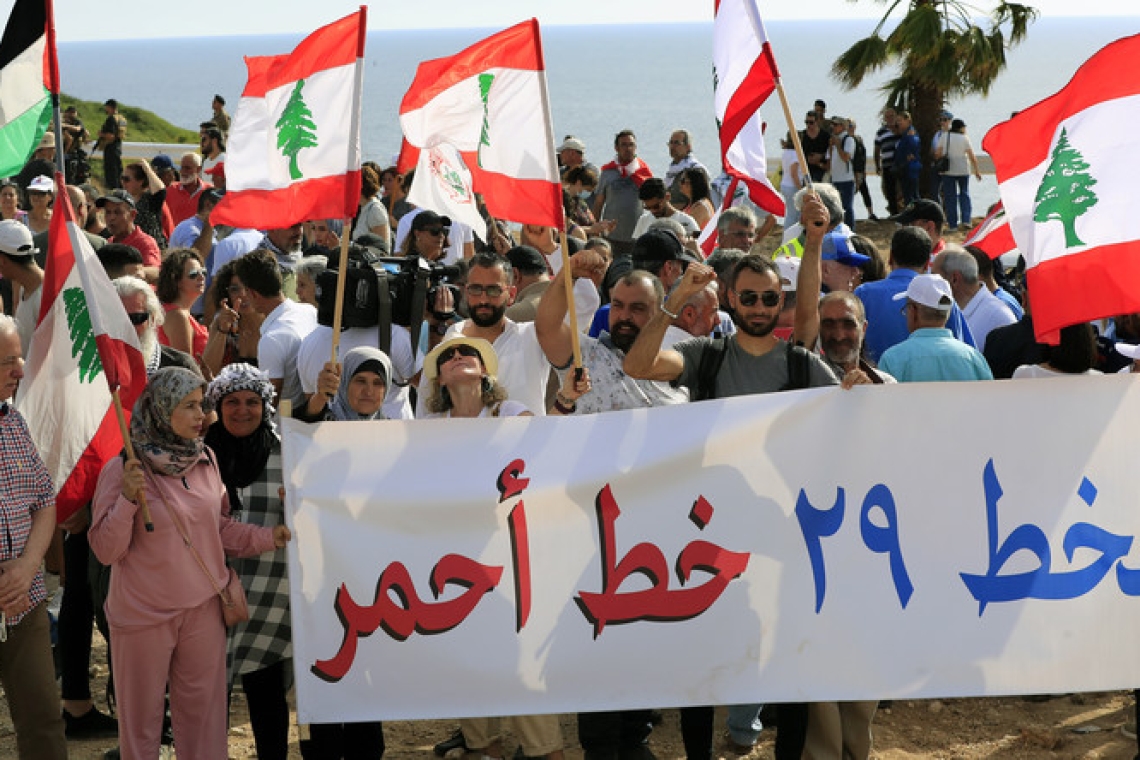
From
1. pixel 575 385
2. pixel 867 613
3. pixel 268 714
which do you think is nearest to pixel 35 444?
pixel 268 714

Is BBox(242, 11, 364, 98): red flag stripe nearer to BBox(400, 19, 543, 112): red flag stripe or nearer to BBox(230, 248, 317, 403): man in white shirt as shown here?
BBox(400, 19, 543, 112): red flag stripe

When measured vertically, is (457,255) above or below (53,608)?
above

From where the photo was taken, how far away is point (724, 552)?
209 inches

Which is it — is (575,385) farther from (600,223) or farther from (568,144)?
(568,144)

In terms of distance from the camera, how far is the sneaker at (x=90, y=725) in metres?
6.54

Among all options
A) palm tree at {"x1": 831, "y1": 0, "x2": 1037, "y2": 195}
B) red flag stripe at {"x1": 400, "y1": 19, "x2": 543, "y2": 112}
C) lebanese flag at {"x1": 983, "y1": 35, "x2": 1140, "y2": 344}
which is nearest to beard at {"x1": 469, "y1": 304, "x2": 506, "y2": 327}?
red flag stripe at {"x1": 400, "y1": 19, "x2": 543, "y2": 112}

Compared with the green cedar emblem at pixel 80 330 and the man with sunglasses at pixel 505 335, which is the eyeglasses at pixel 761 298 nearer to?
the man with sunglasses at pixel 505 335

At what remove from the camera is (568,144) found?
15.4 m

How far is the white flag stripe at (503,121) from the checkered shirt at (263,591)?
1407mm

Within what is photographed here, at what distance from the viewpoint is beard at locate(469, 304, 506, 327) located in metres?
6.56

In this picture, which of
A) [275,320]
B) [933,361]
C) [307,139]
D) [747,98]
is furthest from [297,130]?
[933,361]

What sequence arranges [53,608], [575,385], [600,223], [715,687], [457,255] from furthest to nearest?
[600,223] → [457,255] → [53,608] → [575,385] → [715,687]

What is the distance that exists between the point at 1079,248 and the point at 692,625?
6.24 feet

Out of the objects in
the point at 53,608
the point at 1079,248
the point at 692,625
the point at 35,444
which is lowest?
the point at 53,608
